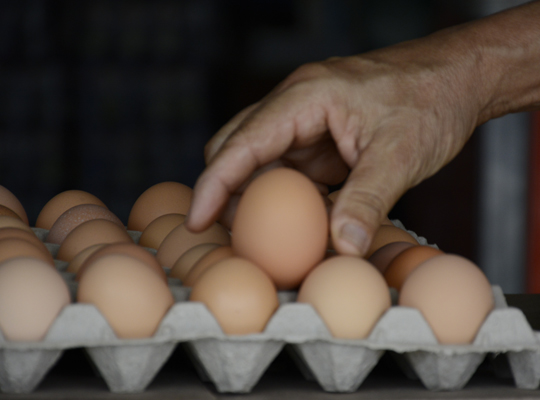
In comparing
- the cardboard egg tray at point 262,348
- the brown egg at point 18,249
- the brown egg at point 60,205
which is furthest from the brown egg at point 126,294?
the brown egg at point 60,205

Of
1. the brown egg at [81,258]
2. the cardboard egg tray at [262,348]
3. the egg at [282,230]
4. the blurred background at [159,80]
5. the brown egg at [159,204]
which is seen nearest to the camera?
the cardboard egg tray at [262,348]

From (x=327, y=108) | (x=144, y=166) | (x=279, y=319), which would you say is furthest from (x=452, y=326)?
(x=144, y=166)

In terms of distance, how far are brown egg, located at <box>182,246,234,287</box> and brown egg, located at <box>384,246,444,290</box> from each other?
0.27 m

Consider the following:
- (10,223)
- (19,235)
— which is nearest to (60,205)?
(10,223)

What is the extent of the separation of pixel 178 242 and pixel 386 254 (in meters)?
0.39

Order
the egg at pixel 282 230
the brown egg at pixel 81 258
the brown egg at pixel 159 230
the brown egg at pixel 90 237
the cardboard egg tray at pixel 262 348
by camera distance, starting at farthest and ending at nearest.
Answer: the brown egg at pixel 159 230 → the brown egg at pixel 90 237 → the brown egg at pixel 81 258 → the egg at pixel 282 230 → the cardboard egg tray at pixel 262 348

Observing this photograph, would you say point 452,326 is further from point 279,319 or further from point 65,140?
point 65,140

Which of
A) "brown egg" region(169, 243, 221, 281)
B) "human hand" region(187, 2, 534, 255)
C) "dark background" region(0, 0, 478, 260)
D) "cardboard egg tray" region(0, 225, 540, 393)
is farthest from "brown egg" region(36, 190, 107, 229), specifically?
"dark background" region(0, 0, 478, 260)

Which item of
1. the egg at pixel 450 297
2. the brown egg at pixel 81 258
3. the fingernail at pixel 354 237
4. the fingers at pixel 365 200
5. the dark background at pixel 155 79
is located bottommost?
the dark background at pixel 155 79

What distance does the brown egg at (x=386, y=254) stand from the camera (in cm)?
110

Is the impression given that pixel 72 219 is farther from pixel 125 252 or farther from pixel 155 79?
pixel 155 79

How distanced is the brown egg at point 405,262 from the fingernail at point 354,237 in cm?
10

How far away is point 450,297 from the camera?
33.7 inches

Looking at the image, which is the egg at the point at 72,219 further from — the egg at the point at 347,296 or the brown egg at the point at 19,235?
the egg at the point at 347,296
